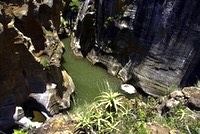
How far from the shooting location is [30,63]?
16.5 meters

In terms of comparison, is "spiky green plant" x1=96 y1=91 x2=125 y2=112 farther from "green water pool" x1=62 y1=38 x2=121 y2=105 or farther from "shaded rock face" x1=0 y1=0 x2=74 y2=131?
"green water pool" x1=62 y1=38 x2=121 y2=105

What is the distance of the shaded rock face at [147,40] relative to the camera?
19047 mm

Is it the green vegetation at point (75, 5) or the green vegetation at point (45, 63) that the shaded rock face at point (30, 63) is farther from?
the green vegetation at point (75, 5)

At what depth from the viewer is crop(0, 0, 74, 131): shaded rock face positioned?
15.2 meters

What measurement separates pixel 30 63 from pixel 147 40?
8.09 metres

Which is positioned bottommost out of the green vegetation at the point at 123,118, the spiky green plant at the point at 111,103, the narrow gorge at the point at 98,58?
the narrow gorge at the point at 98,58

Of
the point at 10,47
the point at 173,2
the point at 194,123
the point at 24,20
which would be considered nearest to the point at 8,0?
the point at 24,20

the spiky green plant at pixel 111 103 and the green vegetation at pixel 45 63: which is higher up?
the spiky green plant at pixel 111 103

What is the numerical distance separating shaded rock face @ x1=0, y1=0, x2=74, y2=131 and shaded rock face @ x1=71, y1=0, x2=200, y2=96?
4546 millimetres

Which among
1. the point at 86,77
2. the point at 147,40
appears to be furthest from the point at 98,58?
the point at 147,40

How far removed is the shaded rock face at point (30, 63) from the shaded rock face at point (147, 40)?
179 inches

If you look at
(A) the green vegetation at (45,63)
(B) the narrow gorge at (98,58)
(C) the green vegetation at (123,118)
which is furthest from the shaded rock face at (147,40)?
(C) the green vegetation at (123,118)

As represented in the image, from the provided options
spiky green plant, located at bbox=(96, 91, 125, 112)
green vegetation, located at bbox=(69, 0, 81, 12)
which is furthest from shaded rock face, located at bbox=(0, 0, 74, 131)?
green vegetation, located at bbox=(69, 0, 81, 12)

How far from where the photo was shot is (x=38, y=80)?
672 inches
